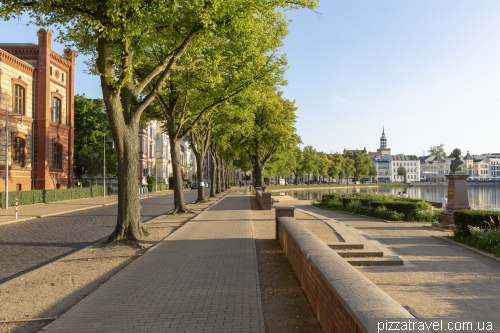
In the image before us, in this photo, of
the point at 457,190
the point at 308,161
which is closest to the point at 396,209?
the point at 457,190

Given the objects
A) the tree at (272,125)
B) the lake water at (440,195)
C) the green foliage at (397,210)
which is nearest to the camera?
the green foliage at (397,210)

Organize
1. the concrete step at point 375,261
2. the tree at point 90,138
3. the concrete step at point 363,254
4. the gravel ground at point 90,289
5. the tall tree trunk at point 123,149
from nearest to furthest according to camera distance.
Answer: the gravel ground at point 90,289 < the concrete step at point 375,261 < the concrete step at point 363,254 < the tall tree trunk at point 123,149 < the tree at point 90,138

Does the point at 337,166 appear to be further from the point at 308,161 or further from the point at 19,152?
the point at 19,152

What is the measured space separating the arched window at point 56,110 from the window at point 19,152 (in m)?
5.16

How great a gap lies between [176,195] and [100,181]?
44.9 meters

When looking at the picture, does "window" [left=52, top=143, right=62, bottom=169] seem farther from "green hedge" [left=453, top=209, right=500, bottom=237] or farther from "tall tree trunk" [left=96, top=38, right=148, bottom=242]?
"green hedge" [left=453, top=209, right=500, bottom=237]

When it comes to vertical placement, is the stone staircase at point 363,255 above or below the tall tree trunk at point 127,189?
below

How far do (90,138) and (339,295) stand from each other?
50245mm

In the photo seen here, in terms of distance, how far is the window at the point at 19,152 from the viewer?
114 ft

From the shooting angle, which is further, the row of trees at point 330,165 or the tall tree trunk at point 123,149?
the row of trees at point 330,165

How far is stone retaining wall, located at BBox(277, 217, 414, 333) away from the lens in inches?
135

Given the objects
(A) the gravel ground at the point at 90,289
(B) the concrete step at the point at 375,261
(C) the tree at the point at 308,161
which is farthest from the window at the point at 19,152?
(C) the tree at the point at 308,161

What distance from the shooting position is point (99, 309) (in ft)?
19.8

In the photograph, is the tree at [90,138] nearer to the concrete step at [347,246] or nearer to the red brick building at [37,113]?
the red brick building at [37,113]
